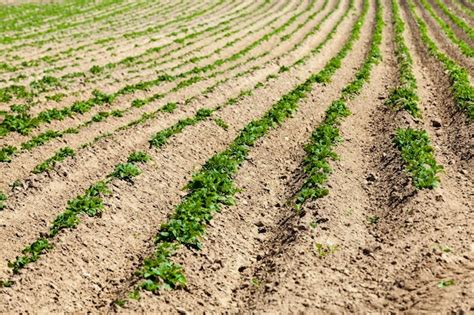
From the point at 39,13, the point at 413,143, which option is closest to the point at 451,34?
the point at 413,143

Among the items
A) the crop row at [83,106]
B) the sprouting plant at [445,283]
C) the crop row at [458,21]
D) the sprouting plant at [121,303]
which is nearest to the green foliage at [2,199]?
the crop row at [83,106]

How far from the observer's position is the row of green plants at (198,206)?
9766 millimetres

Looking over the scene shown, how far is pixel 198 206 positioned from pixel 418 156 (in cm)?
625

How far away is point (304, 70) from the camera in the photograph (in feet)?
80.9

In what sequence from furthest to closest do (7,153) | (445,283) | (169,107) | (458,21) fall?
1. (458,21)
2. (169,107)
3. (7,153)
4. (445,283)

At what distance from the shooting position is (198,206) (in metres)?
12.0

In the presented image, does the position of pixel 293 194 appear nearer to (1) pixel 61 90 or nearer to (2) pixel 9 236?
(2) pixel 9 236

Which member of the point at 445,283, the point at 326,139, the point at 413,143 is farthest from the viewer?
the point at 326,139

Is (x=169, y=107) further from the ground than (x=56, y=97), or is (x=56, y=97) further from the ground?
(x=56, y=97)

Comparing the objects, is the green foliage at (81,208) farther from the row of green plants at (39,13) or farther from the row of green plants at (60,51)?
the row of green plants at (39,13)

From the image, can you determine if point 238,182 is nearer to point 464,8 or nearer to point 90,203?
point 90,203

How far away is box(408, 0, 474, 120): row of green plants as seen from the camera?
59.9 feet

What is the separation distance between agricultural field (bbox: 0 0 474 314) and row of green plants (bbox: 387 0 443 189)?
77 mm

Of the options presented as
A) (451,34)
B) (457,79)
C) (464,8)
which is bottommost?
(457,79)
